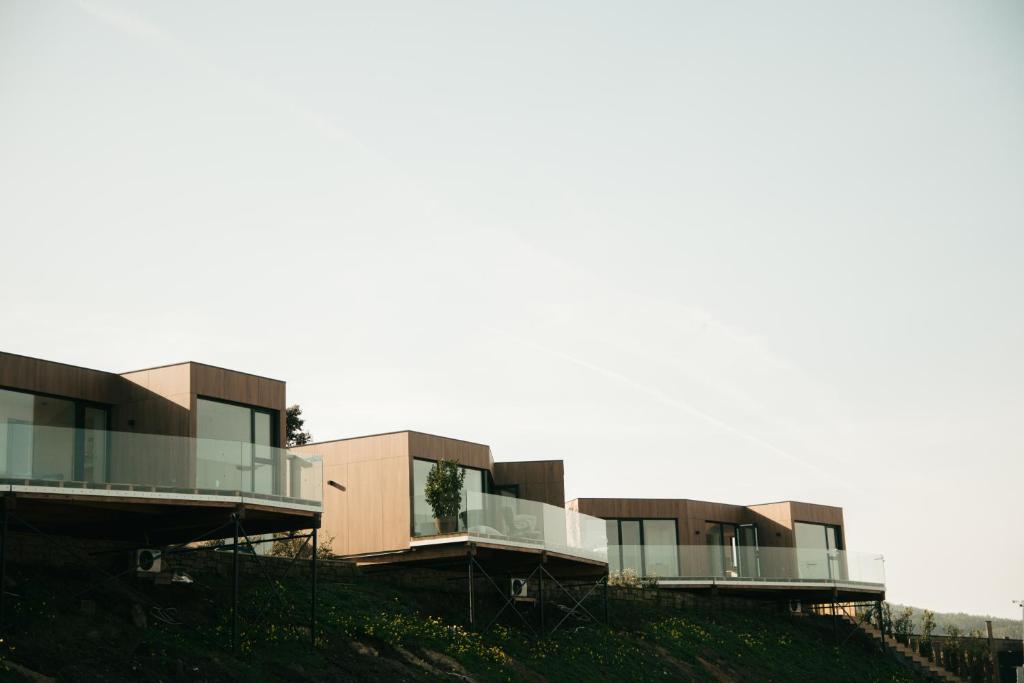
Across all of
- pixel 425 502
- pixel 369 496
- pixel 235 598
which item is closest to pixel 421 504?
pixel 425 502

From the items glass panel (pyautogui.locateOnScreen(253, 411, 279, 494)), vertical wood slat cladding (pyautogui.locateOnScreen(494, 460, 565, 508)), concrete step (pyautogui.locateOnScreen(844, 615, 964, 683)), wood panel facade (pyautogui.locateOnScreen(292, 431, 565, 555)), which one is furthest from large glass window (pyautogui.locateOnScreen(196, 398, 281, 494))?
concrete step (pyautogui.locateOnScreen(844, 615, 964, 683))

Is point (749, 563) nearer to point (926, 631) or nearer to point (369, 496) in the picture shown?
point (926, 631)

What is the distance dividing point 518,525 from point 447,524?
178 centimetres

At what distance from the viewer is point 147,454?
70.5 feet

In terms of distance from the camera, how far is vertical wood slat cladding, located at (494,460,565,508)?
34938 mm

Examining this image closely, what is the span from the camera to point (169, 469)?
2153 cm

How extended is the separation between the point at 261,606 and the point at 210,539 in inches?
71.6

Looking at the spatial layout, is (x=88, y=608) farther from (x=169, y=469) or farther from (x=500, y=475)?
(x=500, y=475)

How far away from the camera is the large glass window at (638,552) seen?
37.2 meters

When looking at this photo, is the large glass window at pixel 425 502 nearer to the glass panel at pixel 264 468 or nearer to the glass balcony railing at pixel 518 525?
the glass balcony railing at pixel 518 525

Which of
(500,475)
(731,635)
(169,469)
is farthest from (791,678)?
(169,469)

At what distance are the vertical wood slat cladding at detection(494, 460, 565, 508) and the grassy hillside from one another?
11.2 feet

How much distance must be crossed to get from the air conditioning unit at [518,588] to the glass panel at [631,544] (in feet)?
24.4

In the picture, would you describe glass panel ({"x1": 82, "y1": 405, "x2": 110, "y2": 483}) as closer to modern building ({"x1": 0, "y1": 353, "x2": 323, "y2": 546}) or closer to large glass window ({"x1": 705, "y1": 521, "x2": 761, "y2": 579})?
modern building ({"x1": 0, "y1": 353, "x2": 323, "y2": 546})
